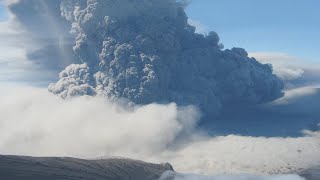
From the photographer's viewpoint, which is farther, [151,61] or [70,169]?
[151,61]

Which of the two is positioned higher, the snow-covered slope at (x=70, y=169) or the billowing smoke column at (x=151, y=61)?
the billowing smoke column at (x=151, y=61)

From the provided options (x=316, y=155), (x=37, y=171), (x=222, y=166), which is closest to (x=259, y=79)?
(x=316, y=155)

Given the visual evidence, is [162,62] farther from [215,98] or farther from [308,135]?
[308,135]

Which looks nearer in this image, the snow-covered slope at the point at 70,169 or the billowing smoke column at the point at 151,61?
the snow-covered slope at the point at 70,169

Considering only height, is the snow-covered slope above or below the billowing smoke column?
below

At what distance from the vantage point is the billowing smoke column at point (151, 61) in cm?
10762

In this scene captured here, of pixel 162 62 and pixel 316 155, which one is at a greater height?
pixel 162 62

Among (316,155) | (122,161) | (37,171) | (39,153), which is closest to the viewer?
(37,171)

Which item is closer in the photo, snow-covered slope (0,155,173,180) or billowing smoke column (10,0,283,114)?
snow-covered slope (0,155,173,180)

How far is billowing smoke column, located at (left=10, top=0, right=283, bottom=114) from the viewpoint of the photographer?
353 ft

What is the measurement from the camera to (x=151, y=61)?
106812 millimetres

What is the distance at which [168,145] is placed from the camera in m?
107

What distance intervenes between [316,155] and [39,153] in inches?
2216

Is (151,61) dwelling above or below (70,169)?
above
